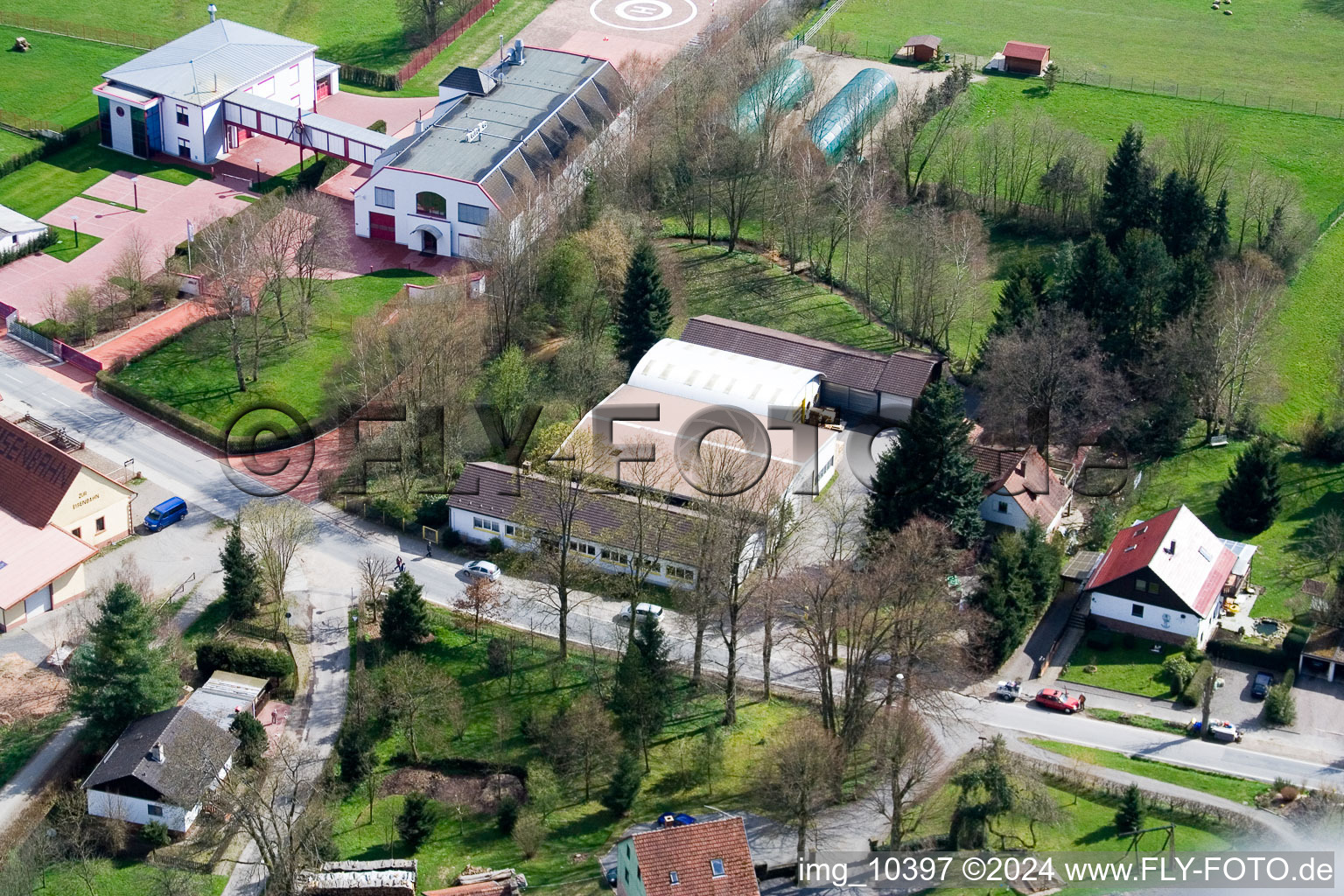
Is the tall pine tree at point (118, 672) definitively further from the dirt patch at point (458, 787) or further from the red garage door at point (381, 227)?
the red garage door at point (381, 227)

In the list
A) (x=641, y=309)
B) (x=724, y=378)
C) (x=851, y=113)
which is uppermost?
(x=851, y=113)

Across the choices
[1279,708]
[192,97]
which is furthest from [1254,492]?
[192,97]

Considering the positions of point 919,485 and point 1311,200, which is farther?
point 1311,200

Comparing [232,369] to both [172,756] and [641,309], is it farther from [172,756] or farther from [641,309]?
[172,756]

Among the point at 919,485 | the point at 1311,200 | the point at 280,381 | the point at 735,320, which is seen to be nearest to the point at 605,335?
the point at 735,320

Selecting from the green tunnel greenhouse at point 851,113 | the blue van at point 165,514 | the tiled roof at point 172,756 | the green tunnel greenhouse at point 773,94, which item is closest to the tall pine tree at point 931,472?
the tiled roof at point 172,756

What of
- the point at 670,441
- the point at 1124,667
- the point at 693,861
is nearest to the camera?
the point at 693,861

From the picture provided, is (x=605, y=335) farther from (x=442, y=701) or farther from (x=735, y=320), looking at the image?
(x=442, y=701)
